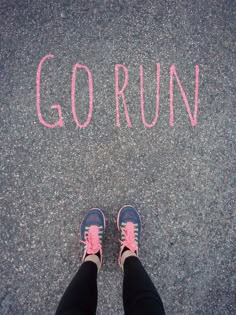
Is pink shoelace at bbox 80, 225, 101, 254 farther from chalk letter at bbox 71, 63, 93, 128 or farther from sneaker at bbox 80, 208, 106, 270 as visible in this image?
chalk letter at bbox 71, 63, 93, 128

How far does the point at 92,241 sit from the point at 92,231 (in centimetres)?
6

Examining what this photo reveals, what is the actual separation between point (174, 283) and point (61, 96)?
4.68 ft

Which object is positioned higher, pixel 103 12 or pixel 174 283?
pixel 103 12

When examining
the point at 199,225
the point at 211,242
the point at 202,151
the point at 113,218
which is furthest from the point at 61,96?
the point at 211,242

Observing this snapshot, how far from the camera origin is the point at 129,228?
5.59 feet

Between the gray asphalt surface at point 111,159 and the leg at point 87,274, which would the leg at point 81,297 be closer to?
the leg at point 87,274

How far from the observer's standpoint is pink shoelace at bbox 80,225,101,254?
5.47ft

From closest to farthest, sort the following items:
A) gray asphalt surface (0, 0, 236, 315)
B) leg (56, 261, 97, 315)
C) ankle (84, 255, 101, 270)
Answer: leg (56, 261, 97, 315)
ankle (84, 255, 101, 270)
gray asphalt surface (0, 0, 236, 315)

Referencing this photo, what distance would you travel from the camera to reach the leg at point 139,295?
125 centimetres

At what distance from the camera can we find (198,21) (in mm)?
1841

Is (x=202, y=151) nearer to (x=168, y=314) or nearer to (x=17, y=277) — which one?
(x=168, y=314)

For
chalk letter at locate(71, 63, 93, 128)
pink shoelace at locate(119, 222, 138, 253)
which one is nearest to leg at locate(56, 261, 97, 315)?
pink shoelace at locate(119, 222, 138, 253)

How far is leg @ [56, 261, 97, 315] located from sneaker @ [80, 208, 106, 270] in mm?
207

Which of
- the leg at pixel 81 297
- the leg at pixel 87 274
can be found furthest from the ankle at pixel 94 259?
the leg at pixel 81 297
